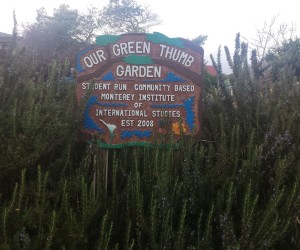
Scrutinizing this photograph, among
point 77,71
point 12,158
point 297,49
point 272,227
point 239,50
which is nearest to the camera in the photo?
point 272,227

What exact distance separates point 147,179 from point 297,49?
542 cm

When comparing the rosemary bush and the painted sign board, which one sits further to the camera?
the painted sign board

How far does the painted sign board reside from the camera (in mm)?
3287

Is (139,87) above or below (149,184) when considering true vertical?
above

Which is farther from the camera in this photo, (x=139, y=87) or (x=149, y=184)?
(x=139, y=87)

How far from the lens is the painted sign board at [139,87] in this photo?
129 inches

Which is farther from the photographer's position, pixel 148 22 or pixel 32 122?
pixel 148 22

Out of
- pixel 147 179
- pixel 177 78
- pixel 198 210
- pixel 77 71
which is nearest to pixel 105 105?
pixel 77 71

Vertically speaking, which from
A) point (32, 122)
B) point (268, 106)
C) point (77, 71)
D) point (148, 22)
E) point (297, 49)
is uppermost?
point (148, 22)

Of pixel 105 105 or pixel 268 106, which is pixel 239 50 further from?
pixel 105 105

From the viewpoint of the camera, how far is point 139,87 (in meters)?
3.34

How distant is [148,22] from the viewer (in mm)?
33219

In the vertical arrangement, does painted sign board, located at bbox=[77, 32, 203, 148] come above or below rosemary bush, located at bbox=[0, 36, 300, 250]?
→ above

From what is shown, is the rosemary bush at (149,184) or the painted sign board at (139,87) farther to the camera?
the painted sign board at (139,87)
